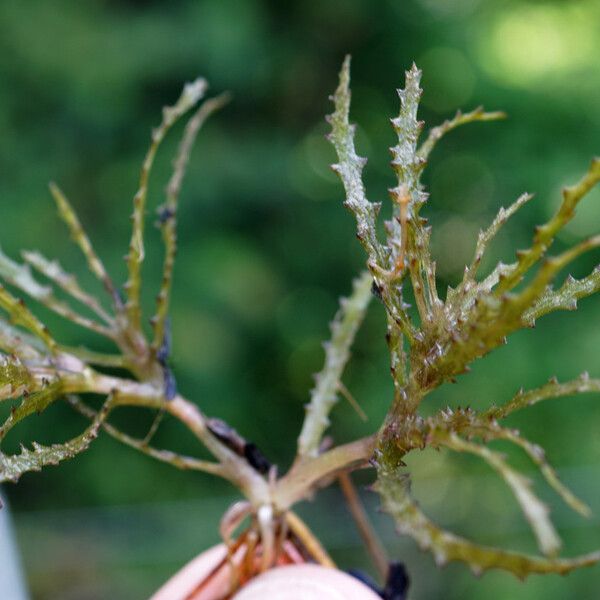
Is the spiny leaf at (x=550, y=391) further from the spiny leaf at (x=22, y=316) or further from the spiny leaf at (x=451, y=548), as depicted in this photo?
the spiny leaf at (x=22, y=316)

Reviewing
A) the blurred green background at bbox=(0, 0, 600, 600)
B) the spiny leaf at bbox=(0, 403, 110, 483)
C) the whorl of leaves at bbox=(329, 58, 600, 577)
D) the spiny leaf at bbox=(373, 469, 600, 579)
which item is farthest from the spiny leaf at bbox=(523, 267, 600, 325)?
the blurred green background at bbox=(0, 0, 600, 600)

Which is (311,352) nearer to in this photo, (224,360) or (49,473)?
(224,360)

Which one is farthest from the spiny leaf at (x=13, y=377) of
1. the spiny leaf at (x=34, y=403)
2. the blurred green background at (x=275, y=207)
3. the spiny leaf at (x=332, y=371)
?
the blurred green background at (x=275, y=207)

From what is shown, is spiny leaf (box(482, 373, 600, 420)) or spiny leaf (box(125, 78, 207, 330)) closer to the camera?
spiny leaf (box(482, 373, 600, 420))

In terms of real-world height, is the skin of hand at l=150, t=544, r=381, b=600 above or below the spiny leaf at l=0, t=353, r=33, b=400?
below

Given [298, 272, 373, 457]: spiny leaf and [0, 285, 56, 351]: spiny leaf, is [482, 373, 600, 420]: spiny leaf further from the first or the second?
[0, 285, 56, 351]: spiny leaf

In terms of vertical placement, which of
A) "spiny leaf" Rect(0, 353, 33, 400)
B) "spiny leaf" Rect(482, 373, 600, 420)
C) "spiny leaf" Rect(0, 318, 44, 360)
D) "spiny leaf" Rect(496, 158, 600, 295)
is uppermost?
"spiny leaf" Rect(0, 318, 44, 360)

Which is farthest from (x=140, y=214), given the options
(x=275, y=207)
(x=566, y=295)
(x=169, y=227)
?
(x=275, y=207)

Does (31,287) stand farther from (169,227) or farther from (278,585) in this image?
(278,585)

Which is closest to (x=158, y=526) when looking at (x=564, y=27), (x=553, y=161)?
(x=553, y=161)
